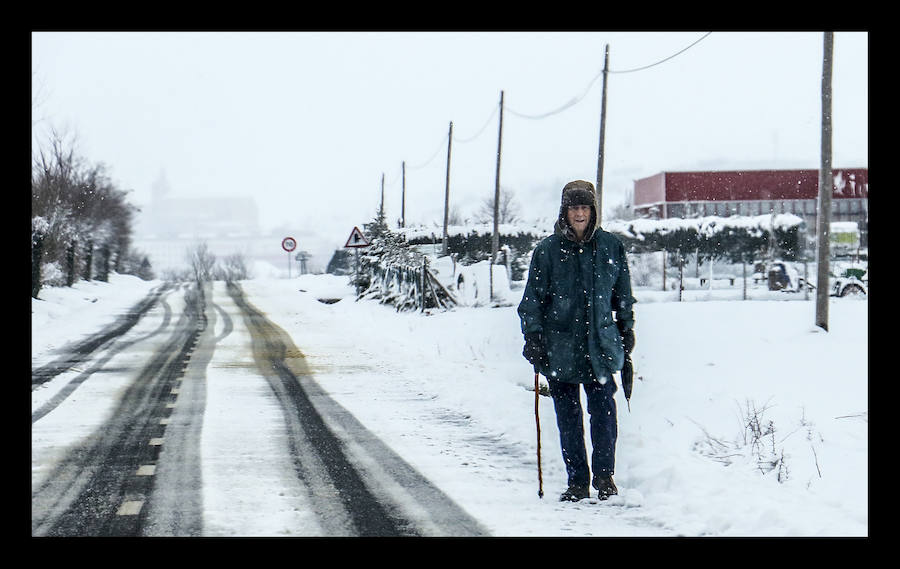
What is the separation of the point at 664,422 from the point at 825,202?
8.97 meters

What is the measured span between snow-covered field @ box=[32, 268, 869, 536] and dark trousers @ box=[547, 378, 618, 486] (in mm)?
203

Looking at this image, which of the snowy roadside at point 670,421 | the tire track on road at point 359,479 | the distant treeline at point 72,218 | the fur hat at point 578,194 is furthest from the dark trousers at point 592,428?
the distant treeline at point 72,218

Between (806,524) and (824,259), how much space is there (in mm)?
11732

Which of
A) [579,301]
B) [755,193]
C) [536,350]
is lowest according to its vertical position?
[536,350]

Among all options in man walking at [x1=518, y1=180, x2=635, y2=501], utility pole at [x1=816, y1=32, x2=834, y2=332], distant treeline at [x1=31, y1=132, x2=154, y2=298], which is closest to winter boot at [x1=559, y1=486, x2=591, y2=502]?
man walking at [x1=518, y1=180, x2=635, y2=501]

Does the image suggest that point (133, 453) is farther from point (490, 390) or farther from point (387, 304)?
point (387, 304)

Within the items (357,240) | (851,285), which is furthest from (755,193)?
(357,240)

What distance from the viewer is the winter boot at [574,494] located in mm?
5668

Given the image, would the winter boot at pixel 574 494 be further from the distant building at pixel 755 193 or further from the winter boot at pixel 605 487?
the distant building at pixel 755 193

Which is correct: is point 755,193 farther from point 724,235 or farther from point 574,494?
point 574,494

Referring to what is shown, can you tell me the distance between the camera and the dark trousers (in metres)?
5.73

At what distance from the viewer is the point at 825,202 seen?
15.4m

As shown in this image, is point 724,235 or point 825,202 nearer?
point 825,202
